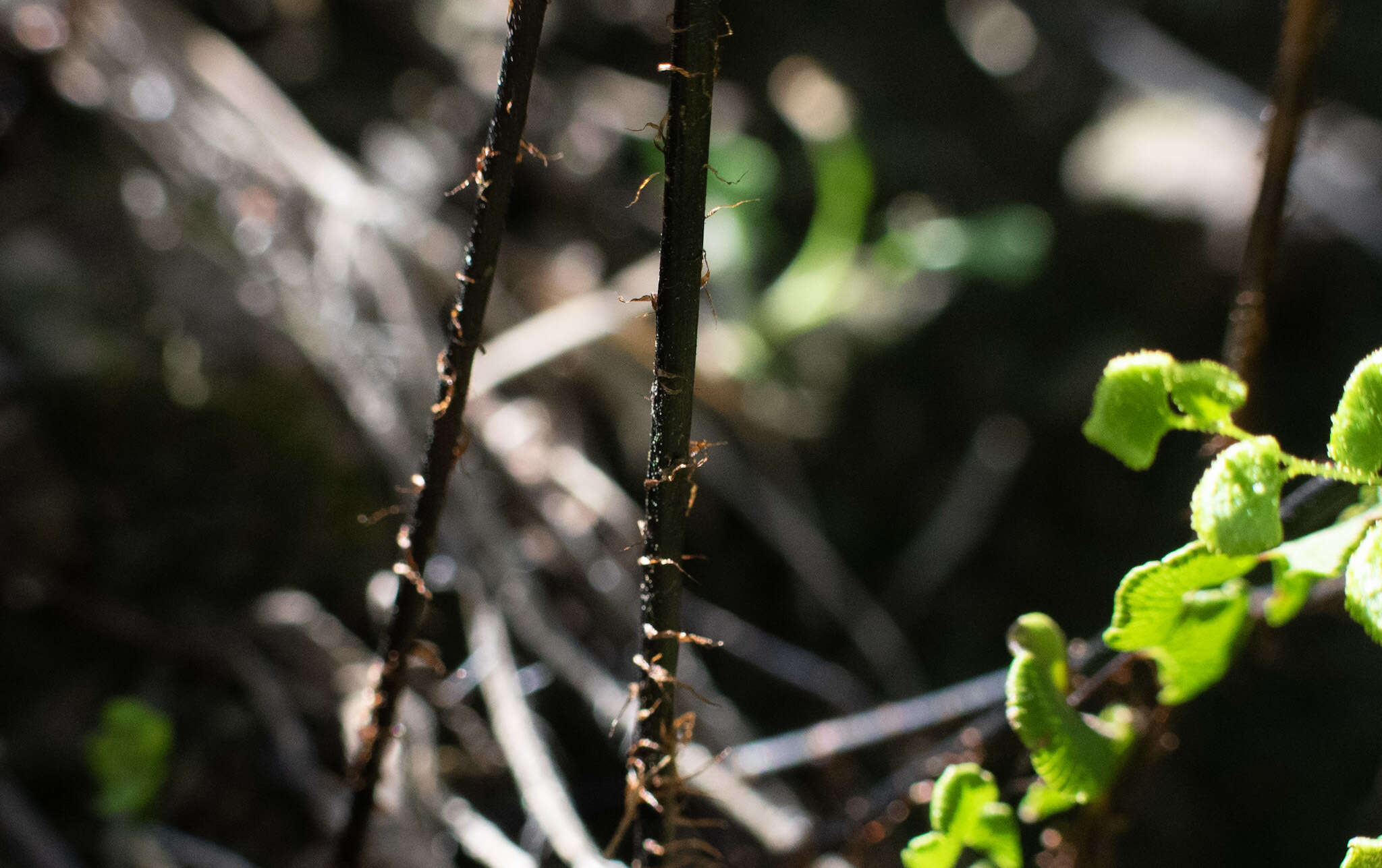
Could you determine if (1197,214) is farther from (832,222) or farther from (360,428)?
(360,428)

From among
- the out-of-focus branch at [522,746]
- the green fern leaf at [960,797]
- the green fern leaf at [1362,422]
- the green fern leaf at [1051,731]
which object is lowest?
the out-of-focus branch at [522,746]

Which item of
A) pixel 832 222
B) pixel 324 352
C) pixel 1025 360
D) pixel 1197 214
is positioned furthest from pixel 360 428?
pixel 1197 214

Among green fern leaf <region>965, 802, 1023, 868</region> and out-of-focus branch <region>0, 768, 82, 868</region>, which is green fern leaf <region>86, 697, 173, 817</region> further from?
green fern leaf <region>965, 802, 1023, 868</region>

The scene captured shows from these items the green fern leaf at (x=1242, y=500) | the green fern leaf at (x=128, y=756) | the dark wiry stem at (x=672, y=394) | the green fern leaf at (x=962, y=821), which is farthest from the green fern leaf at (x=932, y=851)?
the green fern leaf at (x=128, y=756)

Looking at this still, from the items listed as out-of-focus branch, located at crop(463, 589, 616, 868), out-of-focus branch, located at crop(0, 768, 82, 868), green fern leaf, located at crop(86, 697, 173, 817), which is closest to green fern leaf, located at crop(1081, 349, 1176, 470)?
out-of-focus branch, located at crop(463, 589, 616, 868)

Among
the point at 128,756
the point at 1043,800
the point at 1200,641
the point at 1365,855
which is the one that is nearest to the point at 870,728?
the point at 1043,800

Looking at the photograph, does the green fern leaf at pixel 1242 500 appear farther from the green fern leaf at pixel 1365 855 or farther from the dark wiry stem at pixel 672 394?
the dark wiry stem at pixel 672 394
